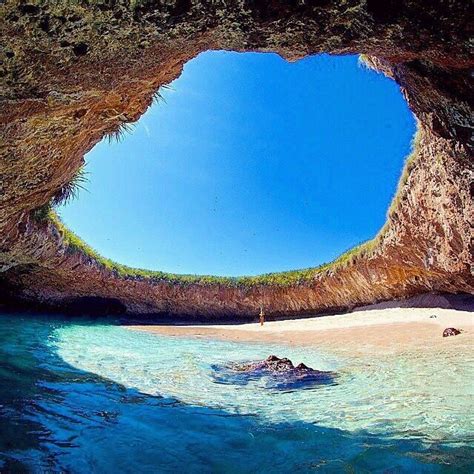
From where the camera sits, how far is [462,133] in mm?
3805

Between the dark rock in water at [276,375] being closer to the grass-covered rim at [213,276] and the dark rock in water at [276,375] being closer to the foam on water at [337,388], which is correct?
the foam on water at [337,388]

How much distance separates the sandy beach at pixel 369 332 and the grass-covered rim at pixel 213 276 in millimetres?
1592

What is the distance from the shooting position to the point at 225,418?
13.8 ft

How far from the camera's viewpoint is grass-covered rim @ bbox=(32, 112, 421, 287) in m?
7.84

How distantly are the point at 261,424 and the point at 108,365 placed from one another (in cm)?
348

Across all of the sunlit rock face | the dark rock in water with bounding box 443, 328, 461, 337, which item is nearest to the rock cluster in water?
the sunlit rock face

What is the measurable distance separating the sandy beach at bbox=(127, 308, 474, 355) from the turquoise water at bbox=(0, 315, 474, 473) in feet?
5.54

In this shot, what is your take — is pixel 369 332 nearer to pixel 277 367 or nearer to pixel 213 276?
pixel 277 367

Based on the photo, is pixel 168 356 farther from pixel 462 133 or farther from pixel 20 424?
pixel 462 133

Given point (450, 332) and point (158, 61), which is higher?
point (158, 61)

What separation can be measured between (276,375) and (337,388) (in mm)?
983

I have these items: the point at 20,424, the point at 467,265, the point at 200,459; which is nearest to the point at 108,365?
the point at 20,424

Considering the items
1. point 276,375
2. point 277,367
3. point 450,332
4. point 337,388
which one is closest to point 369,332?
point 450,332

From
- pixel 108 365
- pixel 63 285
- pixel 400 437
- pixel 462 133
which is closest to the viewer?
pixel 400 437
